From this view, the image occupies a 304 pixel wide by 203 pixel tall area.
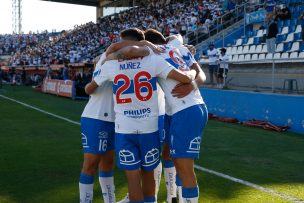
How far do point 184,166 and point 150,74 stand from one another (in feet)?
2.87

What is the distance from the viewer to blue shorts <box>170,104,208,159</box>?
4.04 m

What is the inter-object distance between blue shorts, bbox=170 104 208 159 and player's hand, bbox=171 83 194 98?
14 centimetres

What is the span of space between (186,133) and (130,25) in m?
36.7

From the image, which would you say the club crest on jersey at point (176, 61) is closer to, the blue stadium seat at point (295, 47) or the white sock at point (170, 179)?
the white sock at point (170, 179)

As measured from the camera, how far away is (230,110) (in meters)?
14.3

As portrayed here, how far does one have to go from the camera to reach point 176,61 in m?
4.18

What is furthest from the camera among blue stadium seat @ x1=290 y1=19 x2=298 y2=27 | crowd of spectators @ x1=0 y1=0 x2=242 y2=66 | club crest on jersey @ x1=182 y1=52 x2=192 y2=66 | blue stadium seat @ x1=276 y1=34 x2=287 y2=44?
crowd of spectators @ x1=0 y1=0 x2=242 y2=66

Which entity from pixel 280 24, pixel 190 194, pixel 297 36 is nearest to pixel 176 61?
pixel 190 194

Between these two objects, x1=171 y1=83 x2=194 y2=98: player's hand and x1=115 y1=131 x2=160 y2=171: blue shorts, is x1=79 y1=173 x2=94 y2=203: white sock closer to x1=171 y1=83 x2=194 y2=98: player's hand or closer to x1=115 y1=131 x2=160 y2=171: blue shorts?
x1=115 y1=131 x2=160 y2=171: blue shorts

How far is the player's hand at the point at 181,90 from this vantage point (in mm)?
4113

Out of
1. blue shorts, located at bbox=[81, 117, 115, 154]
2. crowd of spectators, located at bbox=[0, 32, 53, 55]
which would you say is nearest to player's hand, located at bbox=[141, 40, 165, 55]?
blue shorts, located at bbox=[81, 117, 115, 154]

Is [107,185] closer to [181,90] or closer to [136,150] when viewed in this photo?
[136,150]

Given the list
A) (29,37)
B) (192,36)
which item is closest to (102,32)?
(192,36)

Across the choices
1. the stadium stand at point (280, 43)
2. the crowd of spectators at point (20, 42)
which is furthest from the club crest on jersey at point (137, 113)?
the crowd of spectators at point (20, 42)
